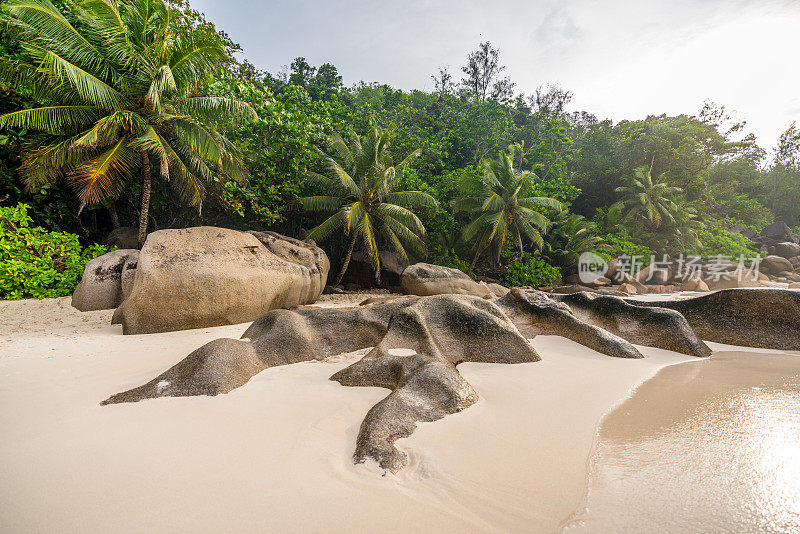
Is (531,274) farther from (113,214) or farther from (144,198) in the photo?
(113,214)

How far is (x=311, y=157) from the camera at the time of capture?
45.5 ft

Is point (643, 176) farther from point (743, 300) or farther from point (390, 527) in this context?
point (390, 527)

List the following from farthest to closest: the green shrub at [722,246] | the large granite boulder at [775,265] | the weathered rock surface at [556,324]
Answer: the large granite boulder at [775,265] < the green shrub at [722,246] < the weathered rock surface at [556,324]

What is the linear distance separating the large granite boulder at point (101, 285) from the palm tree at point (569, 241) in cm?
1955

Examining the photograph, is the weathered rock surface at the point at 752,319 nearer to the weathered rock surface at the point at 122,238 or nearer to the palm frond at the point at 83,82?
the palm frond at the point at 83,82

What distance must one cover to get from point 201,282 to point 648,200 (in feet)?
80.0

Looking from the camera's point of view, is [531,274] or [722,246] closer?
[531,274]

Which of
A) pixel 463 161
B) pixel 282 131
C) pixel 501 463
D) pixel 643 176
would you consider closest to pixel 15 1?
pixel 282 131

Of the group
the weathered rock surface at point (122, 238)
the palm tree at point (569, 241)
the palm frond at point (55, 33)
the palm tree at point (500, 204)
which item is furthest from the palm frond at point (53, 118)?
the palm tree at point (569, 241)

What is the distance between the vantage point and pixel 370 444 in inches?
69.4

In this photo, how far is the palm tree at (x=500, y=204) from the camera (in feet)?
55.8

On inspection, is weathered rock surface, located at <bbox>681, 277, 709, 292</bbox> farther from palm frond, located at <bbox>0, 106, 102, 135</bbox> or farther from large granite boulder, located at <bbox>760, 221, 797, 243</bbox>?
palm frond, located at <bbox>0, 106, 102, 135</bbox>

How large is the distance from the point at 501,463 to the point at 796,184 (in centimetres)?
5053

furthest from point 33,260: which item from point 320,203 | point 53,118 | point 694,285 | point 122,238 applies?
point 694,285
